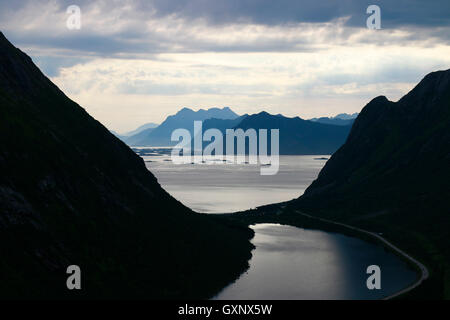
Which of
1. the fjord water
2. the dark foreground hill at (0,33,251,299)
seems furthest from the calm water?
the dark foreground hill at (0,33,251,299)

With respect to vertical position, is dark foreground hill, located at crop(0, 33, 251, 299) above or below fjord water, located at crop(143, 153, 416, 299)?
above

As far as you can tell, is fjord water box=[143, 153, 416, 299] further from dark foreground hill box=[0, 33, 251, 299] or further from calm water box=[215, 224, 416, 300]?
dark foreground hill box=[0, 33, 251, 299]

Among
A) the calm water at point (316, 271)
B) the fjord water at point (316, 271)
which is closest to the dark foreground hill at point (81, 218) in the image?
the fjord water at point (316, 271)

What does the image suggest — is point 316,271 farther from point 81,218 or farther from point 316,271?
point 81,218

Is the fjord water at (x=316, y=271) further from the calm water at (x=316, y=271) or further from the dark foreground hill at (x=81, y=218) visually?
the dark foreground hill at (x=81, y=218)
